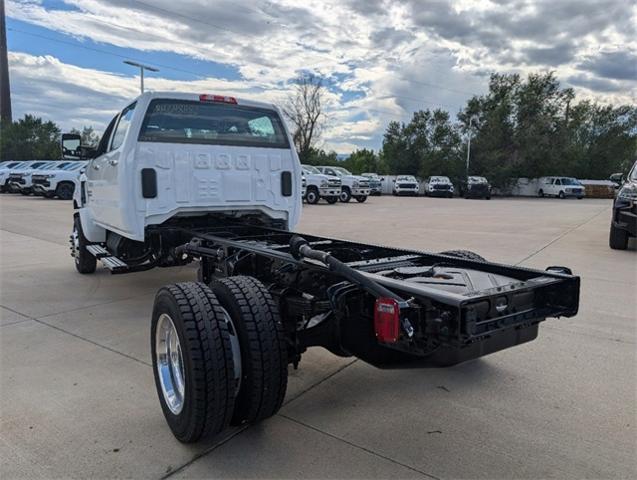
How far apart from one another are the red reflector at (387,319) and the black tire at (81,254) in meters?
5.58

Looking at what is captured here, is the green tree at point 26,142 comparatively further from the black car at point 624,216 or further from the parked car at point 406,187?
the black car at point 624,216

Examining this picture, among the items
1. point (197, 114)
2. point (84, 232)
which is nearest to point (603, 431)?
point (197, 114)

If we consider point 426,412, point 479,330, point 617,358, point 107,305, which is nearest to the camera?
point 479,330

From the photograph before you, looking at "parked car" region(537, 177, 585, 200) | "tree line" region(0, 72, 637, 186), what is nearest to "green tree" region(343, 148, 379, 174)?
"tree line" region(0, 72, 637, 186)

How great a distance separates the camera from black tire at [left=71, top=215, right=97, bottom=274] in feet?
22.4

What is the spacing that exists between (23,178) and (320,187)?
15064 mm

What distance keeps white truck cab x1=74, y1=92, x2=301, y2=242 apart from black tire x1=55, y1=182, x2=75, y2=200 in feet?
65.7

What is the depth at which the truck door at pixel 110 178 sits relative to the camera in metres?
4.93

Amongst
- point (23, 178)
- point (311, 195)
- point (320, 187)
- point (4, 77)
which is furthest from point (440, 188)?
point (4, 77)

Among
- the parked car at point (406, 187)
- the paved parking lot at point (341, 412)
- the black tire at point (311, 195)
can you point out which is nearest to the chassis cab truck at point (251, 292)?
the paved parking lot at point (341, 412)

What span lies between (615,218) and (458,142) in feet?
121

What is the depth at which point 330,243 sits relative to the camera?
417cm

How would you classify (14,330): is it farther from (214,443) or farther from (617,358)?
(617,358)

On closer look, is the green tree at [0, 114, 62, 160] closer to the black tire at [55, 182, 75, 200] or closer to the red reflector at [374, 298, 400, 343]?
the black tire at [55, 182, 75, 200]
